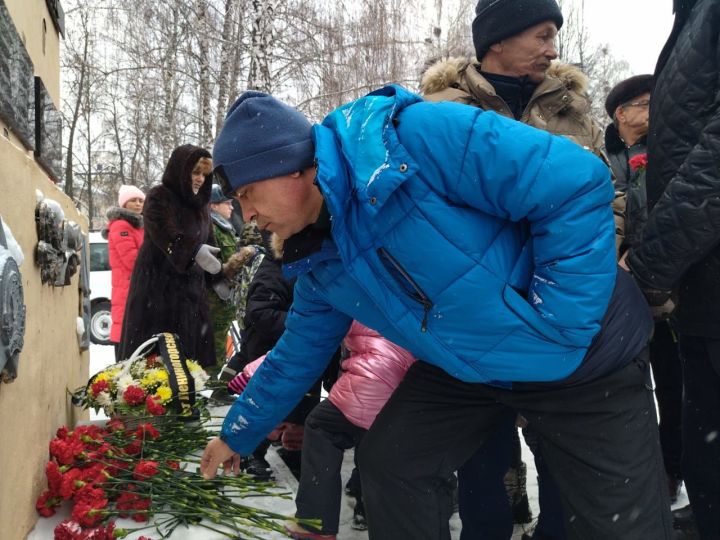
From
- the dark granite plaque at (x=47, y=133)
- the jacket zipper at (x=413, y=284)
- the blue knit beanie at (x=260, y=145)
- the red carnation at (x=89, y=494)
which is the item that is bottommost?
the red carnation at (x=89, y=494)

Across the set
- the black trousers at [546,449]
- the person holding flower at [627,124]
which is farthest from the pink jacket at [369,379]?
the person holding flower at [627,124]

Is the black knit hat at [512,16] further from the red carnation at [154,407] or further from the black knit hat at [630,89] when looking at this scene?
the red carnation at [154,407]

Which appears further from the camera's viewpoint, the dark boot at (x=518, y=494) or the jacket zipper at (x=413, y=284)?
the dark boot at (x=518, y=494)

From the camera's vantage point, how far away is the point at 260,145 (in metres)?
1.75

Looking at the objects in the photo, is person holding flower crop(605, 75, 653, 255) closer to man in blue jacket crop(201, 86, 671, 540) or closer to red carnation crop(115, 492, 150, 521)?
man in blue jacket crop(201, 86, 671, 540)

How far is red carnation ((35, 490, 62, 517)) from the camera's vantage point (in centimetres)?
231

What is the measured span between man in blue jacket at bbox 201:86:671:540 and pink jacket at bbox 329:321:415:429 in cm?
56

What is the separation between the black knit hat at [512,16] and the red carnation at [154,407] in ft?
6.32

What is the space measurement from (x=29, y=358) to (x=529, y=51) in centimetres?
205

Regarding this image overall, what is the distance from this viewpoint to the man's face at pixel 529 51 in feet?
8.51

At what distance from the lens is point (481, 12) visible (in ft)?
8.81

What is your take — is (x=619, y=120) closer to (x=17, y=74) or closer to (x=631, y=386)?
(x=631, y=386)

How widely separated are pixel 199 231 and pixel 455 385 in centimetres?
288

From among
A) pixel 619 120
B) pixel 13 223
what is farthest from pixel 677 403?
pixel 13 223
